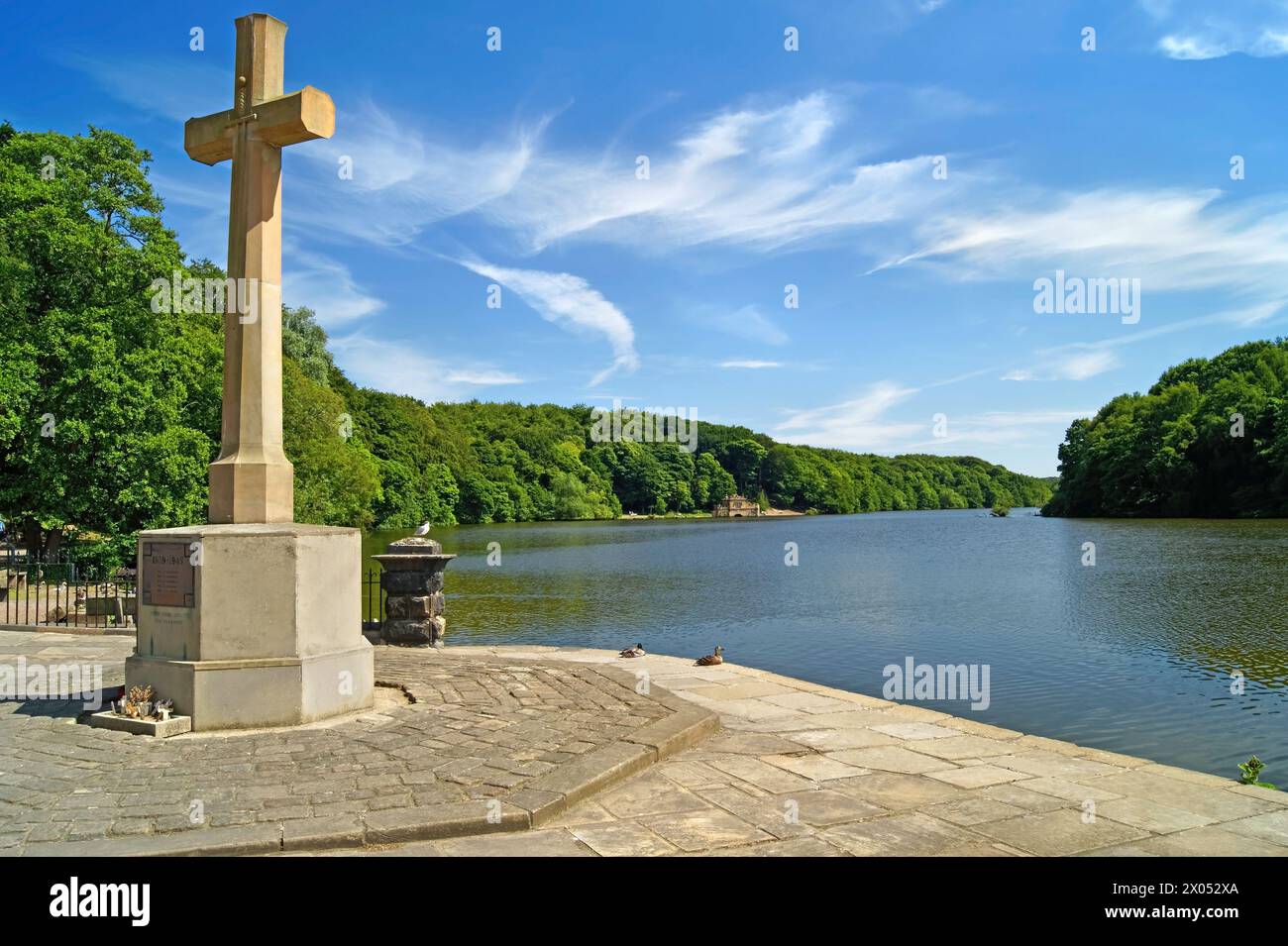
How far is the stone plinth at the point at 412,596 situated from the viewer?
1130 centimetres

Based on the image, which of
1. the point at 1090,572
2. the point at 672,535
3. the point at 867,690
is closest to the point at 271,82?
the point at 867,690

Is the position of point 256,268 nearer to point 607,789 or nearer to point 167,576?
point 167,576

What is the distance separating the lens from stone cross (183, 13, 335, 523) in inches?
269

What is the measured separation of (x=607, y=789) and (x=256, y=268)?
4987 mm

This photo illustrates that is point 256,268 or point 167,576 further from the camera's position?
point 256,268

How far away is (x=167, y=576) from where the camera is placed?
6.45 meters

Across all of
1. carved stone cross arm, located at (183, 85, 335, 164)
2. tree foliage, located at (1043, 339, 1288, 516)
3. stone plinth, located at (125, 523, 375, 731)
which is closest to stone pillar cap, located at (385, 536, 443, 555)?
stone plinth, located at (125, 523, 375, 731)

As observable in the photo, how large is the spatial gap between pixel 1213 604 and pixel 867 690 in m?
13.2

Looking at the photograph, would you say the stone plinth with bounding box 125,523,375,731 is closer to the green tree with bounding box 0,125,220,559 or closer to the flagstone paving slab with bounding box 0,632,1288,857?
the flagstone paving slab with bounding box 0,632,1288,857

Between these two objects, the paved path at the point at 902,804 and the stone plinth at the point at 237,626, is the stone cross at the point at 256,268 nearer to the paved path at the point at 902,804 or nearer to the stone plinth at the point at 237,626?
the stone plinth at the point at 237,626

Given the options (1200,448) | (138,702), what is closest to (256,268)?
(138,702)

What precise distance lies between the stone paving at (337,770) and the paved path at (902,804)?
0.23 metres

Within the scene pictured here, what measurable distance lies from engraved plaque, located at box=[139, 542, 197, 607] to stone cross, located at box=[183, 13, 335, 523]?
497mm
